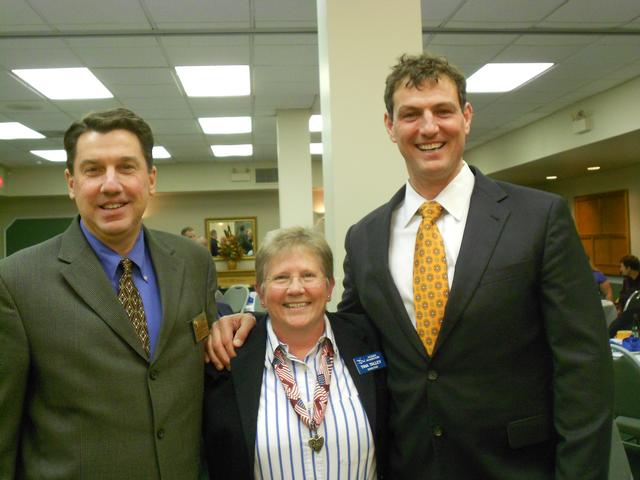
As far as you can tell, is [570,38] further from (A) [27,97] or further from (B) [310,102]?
(A) [27,97]

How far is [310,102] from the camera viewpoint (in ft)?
24.1

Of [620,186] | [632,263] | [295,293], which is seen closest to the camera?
[295,293]

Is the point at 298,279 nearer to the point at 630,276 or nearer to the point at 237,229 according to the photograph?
the point at 630,276

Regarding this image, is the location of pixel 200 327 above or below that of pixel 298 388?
above

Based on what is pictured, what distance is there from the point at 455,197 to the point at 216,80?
5.08 m

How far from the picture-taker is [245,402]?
1.53m

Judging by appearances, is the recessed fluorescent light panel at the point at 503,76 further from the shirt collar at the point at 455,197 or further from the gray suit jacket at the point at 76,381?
the gray suit jacket at the point at 76,381

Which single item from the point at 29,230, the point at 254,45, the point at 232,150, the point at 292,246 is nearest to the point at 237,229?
the point at 232,150

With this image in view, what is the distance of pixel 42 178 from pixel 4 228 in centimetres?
193

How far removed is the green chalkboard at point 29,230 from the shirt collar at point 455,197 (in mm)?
12353

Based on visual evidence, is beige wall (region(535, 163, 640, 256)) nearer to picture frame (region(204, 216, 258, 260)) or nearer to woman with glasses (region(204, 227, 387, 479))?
picture frame (region(204, 216, 258, 260))

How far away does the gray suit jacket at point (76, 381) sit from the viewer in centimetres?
126

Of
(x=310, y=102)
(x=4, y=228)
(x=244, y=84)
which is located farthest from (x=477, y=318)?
(x=4, y=228)

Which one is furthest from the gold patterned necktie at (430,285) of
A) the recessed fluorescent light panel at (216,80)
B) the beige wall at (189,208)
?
the beige wall at (189,208)
